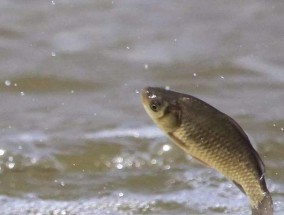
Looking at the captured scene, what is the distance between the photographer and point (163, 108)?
2797mm

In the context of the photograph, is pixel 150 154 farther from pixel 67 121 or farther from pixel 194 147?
pixel 194 147

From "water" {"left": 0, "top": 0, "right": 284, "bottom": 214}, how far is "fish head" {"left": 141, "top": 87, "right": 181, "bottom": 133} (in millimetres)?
902

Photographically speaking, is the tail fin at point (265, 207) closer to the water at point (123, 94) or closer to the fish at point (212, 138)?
the fish at point (212, 138)

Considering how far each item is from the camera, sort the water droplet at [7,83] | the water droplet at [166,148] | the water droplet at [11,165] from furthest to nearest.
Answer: the water droplet at [7,83] → the water droplet at [166,148] → the water droplet at [11,165]

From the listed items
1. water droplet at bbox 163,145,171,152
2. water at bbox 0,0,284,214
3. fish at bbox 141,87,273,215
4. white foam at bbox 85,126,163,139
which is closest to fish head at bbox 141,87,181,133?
fish at bbox 141,87,273,215

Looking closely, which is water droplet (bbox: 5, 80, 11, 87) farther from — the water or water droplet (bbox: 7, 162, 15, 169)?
water droplet (bbox: 7, 162, 15, 169)

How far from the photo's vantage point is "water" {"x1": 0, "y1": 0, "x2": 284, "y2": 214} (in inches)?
154

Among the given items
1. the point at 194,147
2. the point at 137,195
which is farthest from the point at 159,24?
the point at 194,147

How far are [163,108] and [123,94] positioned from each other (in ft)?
6.40

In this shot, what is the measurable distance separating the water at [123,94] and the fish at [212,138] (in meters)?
0.85

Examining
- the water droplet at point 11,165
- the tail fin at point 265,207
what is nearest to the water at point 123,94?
the water droplet at point 11,165

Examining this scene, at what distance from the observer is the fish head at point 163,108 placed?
279 centimetres

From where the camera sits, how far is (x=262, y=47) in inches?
203

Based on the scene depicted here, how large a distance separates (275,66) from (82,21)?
40.9 inches
